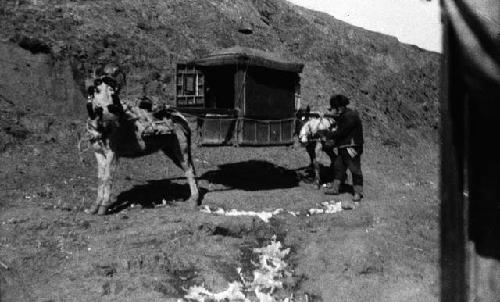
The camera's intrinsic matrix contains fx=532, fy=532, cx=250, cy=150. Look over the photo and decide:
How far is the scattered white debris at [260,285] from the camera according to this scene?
272 inches

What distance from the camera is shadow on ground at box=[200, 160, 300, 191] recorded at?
46.7 feet

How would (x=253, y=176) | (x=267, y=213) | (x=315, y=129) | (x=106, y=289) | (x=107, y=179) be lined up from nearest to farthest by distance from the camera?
1. (x=106, y=289)
2. (x=107, y=179)
3. (x=267, y=213)
4. (x=315, y=129)
5. (x=253, y=176)

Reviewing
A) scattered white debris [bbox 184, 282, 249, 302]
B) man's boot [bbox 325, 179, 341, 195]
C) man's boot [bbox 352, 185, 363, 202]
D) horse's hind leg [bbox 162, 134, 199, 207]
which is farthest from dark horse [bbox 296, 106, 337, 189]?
scattered white debris [bbox 184, 282, 249, 302]

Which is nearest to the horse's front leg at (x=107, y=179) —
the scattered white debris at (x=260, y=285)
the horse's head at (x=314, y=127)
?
the scattered white debris at (x=260, y=285)

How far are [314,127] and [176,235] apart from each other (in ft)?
20.4

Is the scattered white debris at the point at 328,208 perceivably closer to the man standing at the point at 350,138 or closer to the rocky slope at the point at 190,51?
the man standing at the point at 350,138

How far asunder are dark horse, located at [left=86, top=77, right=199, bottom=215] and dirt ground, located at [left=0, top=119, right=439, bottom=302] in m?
0.64

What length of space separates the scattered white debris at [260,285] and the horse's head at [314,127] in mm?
5824

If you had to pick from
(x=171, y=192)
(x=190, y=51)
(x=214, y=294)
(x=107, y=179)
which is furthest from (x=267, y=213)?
(x=190, y=51)

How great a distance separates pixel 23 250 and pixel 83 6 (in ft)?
49.1

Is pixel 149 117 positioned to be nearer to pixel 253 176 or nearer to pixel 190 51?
pixel 253 176

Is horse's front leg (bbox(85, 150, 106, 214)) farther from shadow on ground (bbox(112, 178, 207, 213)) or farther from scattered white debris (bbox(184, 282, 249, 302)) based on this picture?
scattered white debris (bbox(184, 282, 249, 302))

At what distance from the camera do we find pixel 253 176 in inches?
612

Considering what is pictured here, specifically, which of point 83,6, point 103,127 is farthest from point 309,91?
point 103,127
